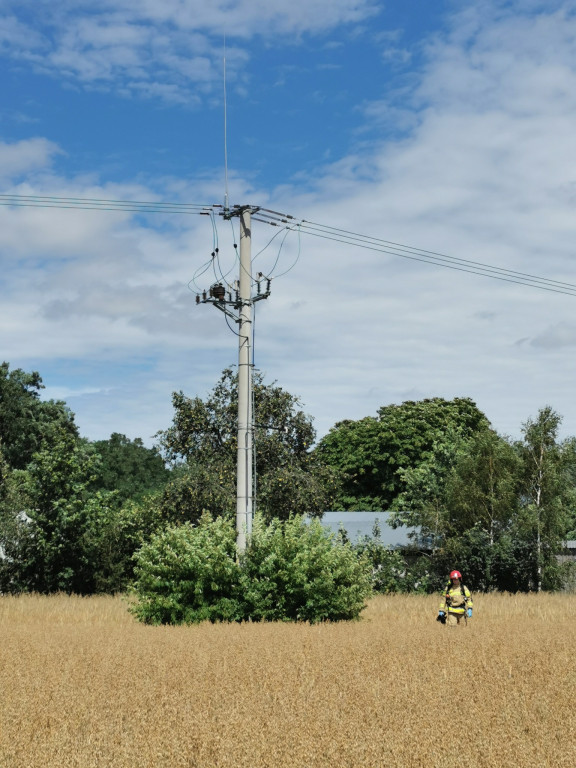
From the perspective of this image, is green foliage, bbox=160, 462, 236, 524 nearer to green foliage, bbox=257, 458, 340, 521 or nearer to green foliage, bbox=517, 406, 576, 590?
green foliage, bbox=257, 458, 340, 521

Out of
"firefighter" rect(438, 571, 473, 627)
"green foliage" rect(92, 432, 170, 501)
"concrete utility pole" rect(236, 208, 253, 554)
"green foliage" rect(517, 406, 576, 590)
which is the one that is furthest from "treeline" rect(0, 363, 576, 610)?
"green foliage" rect(92, 432, 170, 501)

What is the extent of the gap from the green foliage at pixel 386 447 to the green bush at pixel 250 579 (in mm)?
38150

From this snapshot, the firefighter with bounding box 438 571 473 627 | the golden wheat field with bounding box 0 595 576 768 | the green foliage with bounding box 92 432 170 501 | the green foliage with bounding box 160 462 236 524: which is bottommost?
the golden wheat field with bounding box 0 595 576 768

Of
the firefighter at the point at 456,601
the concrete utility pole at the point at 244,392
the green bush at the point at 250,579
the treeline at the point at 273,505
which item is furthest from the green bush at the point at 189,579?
the treeline at the point at 273,505

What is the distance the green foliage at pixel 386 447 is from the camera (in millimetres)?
60656

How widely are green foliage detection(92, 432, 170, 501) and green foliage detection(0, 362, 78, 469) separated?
14.0 metres

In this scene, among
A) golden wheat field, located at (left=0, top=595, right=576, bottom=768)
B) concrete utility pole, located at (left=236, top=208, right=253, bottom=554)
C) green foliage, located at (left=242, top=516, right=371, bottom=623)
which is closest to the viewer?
golden wheat field, located at (left=0, top=595, right=576, bottom=768)

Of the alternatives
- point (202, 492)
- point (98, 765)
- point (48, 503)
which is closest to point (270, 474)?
point (202, 492)

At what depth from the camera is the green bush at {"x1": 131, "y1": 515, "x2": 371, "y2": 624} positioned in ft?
68.5

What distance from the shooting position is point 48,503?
108ft

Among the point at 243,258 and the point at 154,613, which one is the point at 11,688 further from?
the point at 243,258

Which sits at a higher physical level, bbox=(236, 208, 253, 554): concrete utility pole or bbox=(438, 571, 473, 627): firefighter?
bbox=(236, 208, 253, 554): concrete utility pole

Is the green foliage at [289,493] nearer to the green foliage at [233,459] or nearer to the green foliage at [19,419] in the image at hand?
the green foliage at [233,459]

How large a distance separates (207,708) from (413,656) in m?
5.45
